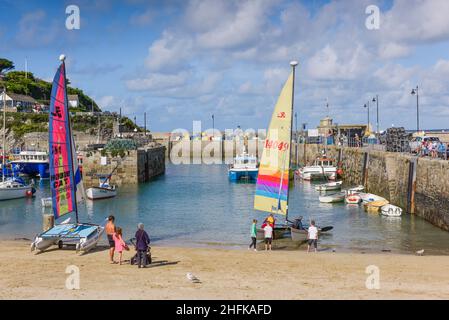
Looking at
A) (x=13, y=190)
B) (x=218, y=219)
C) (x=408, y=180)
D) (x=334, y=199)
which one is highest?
(x=408, y=180)

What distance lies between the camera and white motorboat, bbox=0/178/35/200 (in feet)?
148

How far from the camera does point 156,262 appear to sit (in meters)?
18.6

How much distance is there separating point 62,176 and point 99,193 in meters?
23.8

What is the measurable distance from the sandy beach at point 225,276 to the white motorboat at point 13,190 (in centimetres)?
2524

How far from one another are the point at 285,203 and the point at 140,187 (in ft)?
108

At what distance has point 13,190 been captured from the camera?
4566 centimetres

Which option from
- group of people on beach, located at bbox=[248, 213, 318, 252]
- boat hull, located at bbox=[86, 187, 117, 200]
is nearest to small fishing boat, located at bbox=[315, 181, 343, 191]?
boat hull, located at bbox=[86, 187, 117, 200]

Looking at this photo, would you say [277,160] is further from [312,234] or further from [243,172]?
[243,172]

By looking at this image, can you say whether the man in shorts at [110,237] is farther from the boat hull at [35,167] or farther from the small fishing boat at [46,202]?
the boat hull at [35,167]

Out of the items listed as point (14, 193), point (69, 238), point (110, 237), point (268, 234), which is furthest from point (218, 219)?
point (14, 193)

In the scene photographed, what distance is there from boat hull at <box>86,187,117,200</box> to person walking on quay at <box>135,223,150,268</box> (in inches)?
1118

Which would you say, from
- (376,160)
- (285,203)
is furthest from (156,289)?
(376,160)

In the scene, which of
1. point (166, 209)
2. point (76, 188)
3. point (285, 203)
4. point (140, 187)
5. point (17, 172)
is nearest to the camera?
point (76, 188)
